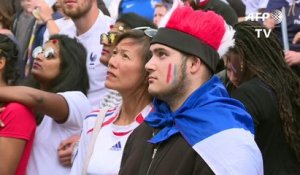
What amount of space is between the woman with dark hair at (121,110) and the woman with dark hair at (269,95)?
0.60 metres

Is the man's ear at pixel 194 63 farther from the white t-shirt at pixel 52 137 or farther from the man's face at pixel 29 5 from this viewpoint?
the man's face at pixel 29 5

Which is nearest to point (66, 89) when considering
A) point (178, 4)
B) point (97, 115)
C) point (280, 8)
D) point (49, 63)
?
point (49, 63)

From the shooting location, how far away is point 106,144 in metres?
4.08

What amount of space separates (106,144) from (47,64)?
4.39 feet

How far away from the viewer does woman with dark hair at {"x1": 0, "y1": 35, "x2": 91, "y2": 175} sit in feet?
15.0

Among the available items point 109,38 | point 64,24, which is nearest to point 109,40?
point 109,38

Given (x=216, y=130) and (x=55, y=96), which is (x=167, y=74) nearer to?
(x=216, y=130)

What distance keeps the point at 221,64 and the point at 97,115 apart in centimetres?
101

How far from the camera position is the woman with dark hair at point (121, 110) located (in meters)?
4.06

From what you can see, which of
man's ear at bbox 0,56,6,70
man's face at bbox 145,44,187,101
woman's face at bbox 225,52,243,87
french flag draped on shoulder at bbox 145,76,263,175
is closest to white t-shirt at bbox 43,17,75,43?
man's ear at bbox 0,56,6,70

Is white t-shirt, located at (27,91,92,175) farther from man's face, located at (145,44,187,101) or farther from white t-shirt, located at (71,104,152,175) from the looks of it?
man's face, located at (145,44,187,101)

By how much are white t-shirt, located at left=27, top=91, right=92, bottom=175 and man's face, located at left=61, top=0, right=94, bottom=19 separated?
1942 mm

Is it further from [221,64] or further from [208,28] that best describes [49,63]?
[208,28]

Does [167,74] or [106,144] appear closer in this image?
[167,74]
